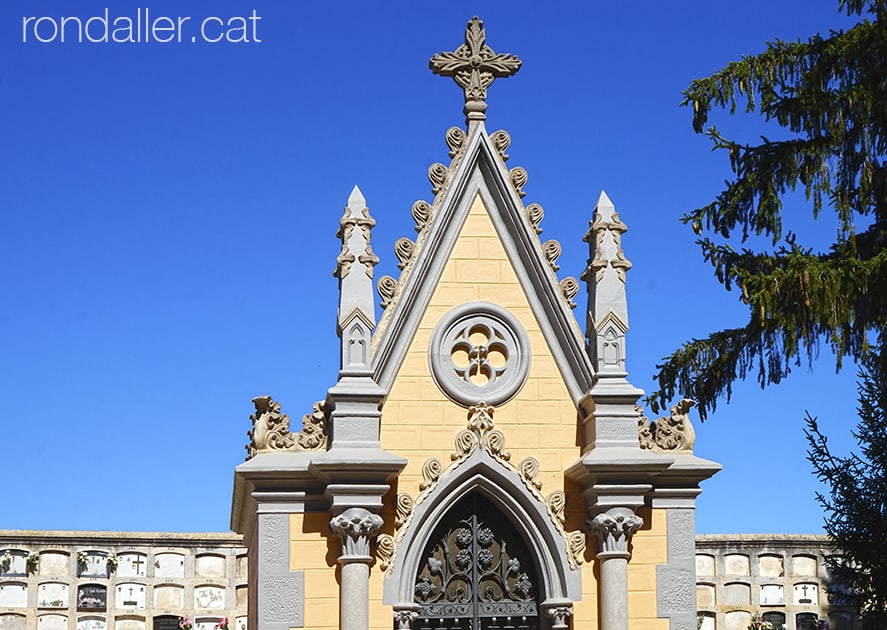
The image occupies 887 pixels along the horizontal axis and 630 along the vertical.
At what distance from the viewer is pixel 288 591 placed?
1377 cm

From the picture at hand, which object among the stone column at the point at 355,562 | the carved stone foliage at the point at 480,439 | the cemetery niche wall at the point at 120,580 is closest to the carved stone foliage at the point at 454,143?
the carved stone foliage at the point at 480,439

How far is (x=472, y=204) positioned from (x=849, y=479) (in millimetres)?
11609

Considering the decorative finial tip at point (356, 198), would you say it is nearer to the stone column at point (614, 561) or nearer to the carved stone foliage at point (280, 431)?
the carved stone foliage at point (280, 431)

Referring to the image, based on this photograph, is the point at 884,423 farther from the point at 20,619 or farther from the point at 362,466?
the point at 20,619

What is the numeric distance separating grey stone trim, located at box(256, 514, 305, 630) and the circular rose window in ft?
7.33

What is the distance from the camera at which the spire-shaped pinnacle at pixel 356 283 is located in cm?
1416

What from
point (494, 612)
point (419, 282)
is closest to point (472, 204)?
point (419, 282)

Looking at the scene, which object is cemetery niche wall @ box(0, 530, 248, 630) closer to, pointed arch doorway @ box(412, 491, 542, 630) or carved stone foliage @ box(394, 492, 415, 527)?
pointed arch doorway @ box(412, 491, 542, 630)

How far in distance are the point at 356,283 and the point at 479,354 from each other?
1.46 meters

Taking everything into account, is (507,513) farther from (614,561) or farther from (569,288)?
(569,288)

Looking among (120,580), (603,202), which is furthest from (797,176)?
(120,580)

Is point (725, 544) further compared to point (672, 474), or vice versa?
point (725, 544)

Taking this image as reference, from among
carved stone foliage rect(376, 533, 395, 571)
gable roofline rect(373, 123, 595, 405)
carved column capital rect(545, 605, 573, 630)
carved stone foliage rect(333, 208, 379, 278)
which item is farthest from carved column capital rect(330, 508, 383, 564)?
carved stone foliage rect(333, 208, 379, 278)

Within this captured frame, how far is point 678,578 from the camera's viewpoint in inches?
564
